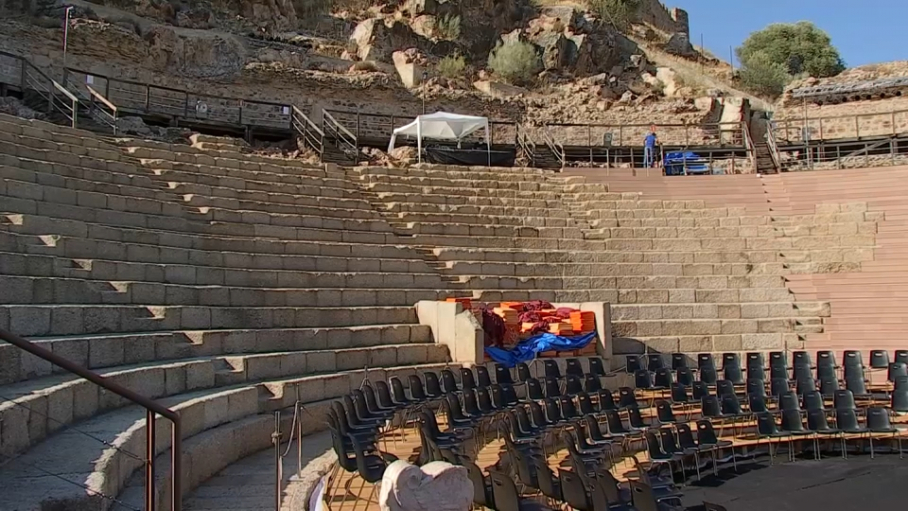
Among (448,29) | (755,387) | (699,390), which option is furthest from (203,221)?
(448,29)

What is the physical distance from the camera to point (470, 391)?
28.4 feet

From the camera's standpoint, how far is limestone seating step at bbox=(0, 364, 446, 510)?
165 inches

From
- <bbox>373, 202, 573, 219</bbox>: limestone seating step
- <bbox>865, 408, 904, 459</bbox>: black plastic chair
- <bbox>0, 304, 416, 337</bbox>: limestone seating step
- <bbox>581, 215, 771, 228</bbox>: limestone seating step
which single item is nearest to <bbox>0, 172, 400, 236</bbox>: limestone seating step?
<bbox>373, 202, 573, 219</bbox>: limestone seating step

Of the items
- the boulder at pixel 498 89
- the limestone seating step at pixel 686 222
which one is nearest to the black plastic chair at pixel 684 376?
the limestone seating step at pixel 686 222

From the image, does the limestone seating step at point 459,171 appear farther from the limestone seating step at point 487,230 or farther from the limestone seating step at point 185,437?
the limestone seating step at point 185,437

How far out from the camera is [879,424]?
890cm

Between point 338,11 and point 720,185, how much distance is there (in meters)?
23.5

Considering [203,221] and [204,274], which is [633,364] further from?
[203,221]

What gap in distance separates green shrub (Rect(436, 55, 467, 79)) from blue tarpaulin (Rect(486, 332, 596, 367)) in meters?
22.0

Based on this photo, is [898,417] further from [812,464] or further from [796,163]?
[796,163]

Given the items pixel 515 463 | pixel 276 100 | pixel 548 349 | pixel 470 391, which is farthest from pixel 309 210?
pixel 276 100

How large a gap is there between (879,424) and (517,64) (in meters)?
27.0

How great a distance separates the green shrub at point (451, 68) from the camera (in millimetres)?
32000

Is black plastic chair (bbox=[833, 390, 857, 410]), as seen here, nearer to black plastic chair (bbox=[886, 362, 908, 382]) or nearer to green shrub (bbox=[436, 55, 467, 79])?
black plastic chair (bbox=[886, 362, 908, 382])
